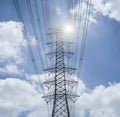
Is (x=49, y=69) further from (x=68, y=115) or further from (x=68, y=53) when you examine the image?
(x=68, y=115)

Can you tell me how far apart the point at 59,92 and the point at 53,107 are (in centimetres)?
257

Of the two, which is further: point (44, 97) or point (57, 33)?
point (57, 33)

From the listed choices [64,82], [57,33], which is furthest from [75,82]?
[57,33]

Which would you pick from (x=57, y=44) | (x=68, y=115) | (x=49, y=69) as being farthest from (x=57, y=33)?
(x=68, y=115)

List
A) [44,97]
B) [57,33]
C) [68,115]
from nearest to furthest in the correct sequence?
[68,115] → [44,97] → [57,33]

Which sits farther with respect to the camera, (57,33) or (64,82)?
(57,33)

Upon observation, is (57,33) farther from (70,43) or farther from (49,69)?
(49,69)

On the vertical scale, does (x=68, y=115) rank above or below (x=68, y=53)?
below


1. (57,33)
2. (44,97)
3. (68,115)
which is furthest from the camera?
(57,33)

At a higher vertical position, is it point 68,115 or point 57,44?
point 57,44

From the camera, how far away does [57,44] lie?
52.5 metres

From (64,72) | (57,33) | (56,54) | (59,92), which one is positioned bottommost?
(59,92)

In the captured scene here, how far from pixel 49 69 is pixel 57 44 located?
4.76 metres

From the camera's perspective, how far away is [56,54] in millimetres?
51625
